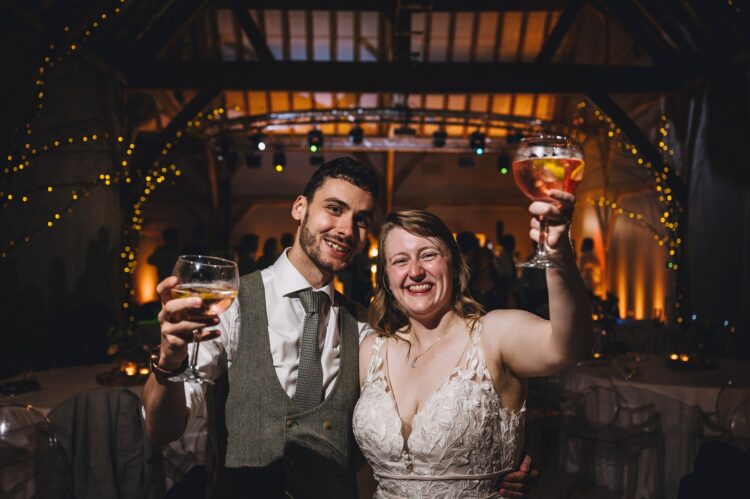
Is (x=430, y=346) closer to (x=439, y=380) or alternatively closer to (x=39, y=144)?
(x=439, y=380)

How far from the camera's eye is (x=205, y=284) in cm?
117

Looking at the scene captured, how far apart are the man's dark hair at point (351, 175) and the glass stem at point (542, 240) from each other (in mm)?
763

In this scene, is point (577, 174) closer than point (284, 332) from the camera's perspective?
Yes

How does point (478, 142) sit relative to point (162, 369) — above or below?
above

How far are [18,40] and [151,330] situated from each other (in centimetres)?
247

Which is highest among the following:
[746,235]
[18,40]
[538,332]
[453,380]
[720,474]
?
[18,40]

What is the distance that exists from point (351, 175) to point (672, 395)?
2.42m

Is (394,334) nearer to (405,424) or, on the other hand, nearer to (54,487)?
(405,424)

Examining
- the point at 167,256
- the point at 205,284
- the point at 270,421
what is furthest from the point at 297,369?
the point at 167,256

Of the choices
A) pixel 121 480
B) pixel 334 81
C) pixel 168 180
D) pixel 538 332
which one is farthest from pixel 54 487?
pixel 168 180

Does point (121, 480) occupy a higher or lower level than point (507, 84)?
lower

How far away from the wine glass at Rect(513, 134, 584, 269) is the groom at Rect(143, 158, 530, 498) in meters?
0.74

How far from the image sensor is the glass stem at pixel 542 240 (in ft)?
3.75

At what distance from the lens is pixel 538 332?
1478mm
